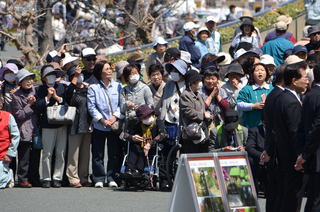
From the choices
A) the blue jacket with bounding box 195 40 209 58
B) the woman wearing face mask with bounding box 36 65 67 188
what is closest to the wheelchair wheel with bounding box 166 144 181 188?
the woman wearing face mask with bounding box 36 65 67 188

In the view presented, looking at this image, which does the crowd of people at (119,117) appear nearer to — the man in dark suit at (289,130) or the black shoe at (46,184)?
the black shoe at (46,184)

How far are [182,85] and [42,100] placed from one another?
2.15m

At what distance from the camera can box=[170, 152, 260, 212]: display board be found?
9.66 meters

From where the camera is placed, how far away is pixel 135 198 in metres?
12.8

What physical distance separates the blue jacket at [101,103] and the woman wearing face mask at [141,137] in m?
0.40

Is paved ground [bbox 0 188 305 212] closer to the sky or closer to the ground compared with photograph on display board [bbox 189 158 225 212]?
closer to the ground

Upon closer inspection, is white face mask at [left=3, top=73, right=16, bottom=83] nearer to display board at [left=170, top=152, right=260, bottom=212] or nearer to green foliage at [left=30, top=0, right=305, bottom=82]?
display board at [left=170, top=152, right=260, bottom=212]

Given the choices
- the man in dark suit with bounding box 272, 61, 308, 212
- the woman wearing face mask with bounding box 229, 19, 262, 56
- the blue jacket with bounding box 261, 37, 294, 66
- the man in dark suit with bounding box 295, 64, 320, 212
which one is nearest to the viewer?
the man in dark suit with bounding box 295, 64, 320, 212

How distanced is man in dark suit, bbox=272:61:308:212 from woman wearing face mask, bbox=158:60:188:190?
151 inches

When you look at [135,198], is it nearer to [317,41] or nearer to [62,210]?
[62,210]

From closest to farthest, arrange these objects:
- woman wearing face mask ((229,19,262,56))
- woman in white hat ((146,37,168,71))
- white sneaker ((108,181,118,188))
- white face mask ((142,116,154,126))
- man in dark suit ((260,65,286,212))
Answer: man in dark suit ((260,65,286,212)) < white face mask ((142,116,154,126)) < white sneaker ((108,181,118,188)) < woman in white hat ((146,37,168,71)) < woman wearing face mask ((229,19,262,56))

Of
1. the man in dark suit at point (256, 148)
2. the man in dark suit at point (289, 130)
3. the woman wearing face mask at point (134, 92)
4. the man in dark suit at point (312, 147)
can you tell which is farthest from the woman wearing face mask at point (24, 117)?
the man in dark suit at point (312, 147)

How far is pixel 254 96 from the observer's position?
1301 centimetres

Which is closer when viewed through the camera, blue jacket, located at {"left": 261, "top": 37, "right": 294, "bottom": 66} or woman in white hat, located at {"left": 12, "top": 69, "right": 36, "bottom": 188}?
woman in white hat, located at {"left": 12, "top": 69, "right": 36, "bottom": 188}
